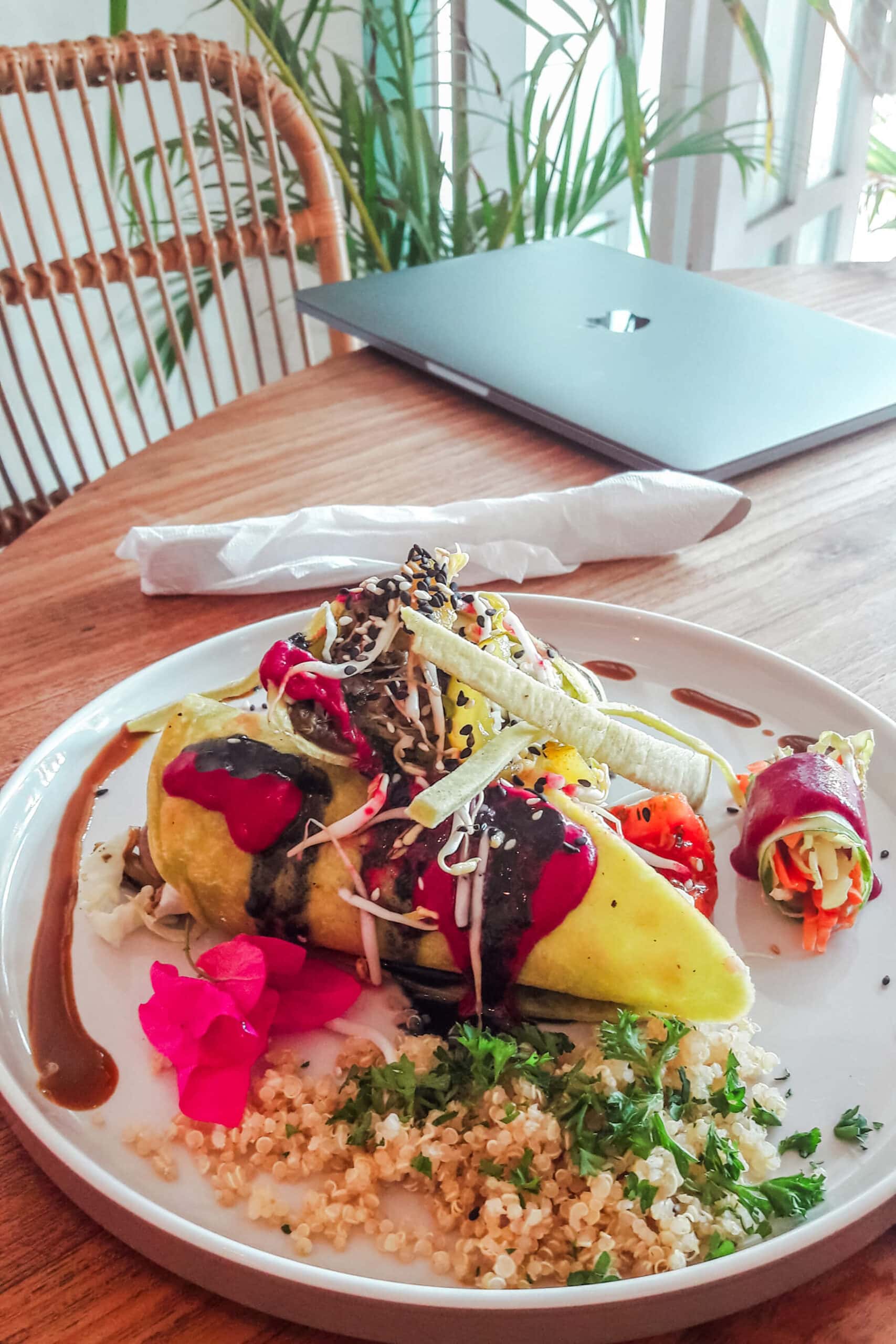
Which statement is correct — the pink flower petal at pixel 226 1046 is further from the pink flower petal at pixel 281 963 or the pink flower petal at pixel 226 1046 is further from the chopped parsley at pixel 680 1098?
the chopped parsley at pixel 680 1098

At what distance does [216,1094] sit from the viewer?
63 centimetres

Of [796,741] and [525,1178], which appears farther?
[796,741]

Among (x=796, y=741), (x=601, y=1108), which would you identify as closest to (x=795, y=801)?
(x=796, y=741)

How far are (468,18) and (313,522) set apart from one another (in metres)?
2.57

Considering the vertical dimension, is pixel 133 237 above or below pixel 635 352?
below

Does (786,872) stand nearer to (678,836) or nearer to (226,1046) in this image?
Result: (678,836)

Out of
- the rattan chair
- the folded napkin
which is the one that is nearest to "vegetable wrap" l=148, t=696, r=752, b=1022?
the folded napkin

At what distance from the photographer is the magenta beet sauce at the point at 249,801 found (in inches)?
30.0

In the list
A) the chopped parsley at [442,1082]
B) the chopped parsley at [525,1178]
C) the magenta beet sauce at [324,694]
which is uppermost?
the magenta beet sauce at [324,694]

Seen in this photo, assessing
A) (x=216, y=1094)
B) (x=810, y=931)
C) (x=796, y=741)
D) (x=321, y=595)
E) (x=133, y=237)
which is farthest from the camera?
(x=133, y=237)

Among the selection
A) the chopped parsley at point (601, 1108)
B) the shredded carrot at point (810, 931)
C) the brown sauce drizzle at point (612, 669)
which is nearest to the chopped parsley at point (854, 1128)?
the chopped parsley at point (601, 1108)

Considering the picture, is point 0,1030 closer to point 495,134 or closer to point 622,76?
point 622,76

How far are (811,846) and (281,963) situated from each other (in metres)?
0.37

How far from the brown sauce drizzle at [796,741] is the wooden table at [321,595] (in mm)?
104
